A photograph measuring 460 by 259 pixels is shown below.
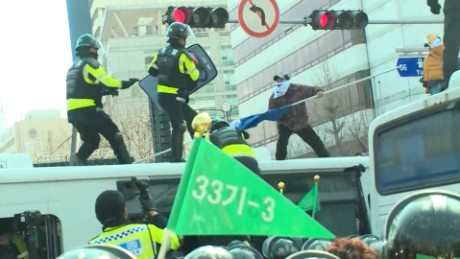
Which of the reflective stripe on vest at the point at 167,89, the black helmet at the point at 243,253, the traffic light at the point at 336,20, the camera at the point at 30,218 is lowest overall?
the black helmet at the point at 243,253

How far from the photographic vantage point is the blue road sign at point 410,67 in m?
15.8

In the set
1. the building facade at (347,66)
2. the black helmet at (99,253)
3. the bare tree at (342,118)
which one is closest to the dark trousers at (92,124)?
the black helmet at (99,253)

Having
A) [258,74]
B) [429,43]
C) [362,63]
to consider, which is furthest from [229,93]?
[429,43]

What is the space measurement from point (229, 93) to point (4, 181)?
6776 cm

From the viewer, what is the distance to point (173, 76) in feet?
29.9

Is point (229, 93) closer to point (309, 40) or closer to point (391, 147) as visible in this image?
point (309, 40)

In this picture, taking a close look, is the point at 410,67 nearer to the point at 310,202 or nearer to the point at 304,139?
the point at 304,139

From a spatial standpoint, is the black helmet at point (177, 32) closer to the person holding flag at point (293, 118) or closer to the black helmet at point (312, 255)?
the person holding flag at point (293, 118)

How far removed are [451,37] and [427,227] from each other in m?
6.61

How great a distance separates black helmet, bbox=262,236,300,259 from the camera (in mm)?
6141

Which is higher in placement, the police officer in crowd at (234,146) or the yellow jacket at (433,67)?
the yellow jacket at (433,67)

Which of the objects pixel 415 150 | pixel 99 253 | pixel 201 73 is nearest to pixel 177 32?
pixel 201 73

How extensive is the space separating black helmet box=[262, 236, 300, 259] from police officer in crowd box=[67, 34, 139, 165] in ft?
9.76

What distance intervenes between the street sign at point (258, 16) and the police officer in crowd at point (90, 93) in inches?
195
